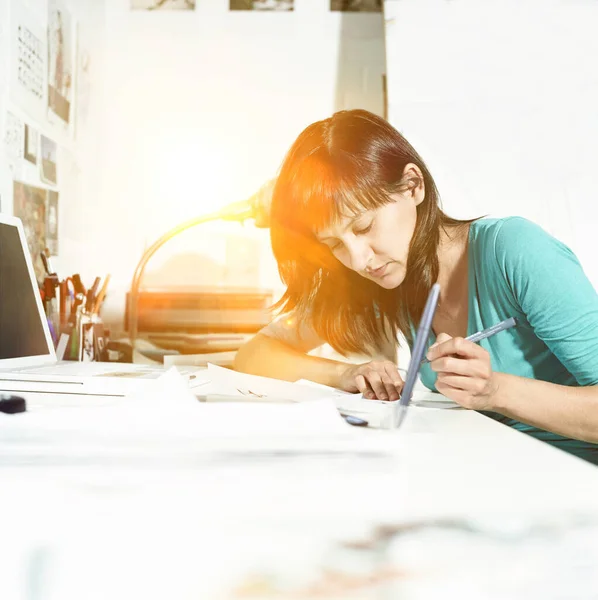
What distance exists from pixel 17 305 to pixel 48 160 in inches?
21.9

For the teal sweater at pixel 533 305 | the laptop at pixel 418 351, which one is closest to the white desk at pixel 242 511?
the laptop at pixel 418 351

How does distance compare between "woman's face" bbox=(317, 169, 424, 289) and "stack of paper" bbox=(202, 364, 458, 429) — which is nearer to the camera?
"stack of paper" bbox=(202, 364, 458, 429)

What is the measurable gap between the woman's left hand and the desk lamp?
852 mm

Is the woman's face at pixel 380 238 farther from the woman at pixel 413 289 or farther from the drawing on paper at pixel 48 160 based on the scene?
the drawing on paper at pixel 48 160

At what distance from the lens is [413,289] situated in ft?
3.56

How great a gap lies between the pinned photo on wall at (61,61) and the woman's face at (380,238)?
881mm

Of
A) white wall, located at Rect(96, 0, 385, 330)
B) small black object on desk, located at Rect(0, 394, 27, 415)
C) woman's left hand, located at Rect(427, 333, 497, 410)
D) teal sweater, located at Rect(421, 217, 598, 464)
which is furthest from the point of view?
white wall, located at Rect(96, 0, 385, 330)

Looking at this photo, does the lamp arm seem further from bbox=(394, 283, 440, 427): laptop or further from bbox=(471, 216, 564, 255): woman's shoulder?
bbox=(394, 283, 440, 427): laptop

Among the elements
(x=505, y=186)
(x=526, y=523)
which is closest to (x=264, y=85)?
(x=505, y=186)

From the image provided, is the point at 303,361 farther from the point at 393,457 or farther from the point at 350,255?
the point at 393,457

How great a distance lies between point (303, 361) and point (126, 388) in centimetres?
43

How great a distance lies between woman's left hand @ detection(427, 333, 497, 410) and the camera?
649 millimetres

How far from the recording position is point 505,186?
60.4 inches

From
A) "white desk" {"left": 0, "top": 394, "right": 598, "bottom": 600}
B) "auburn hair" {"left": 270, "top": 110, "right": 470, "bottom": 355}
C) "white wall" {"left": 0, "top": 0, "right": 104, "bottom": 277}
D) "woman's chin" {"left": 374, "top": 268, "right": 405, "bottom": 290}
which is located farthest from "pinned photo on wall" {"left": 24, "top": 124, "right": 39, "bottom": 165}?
"white desk" {"left": 0, "top": 394, "right": 598, "bottom": 600}
